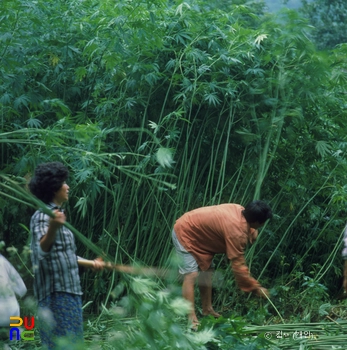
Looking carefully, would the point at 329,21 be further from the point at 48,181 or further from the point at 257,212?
the point at 48,181

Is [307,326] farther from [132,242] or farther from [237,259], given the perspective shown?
[132,242]

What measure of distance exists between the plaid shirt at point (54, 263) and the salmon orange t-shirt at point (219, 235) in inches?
72.4

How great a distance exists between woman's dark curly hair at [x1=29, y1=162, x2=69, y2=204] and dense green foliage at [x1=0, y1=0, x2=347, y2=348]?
2.07m

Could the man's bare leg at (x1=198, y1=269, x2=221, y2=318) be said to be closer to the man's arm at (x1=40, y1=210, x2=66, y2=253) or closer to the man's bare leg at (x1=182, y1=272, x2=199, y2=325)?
the man's bare leg at (x1=182, y1=272, x2=199, y2=325)

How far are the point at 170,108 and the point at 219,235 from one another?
54.8 inches

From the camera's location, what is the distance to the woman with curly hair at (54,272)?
13.0 feet

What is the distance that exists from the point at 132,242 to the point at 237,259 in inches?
54.7

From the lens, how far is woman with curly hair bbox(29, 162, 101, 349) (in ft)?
13.0

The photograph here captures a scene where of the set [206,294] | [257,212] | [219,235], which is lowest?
[206,294]

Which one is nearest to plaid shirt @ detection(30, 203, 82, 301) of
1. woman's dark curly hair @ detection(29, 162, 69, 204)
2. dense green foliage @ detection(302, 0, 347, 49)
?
woman's dark curly hair @ detection(29, 162, 69, 204)

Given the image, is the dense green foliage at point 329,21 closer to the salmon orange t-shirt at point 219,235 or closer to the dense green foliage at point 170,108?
the dense green foliage at point 170,108

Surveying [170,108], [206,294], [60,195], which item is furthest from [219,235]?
[60,195]

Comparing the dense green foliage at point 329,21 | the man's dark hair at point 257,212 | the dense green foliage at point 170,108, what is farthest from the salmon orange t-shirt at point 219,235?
the dense green foliage at point 329,21

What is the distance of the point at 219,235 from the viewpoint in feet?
19.4
